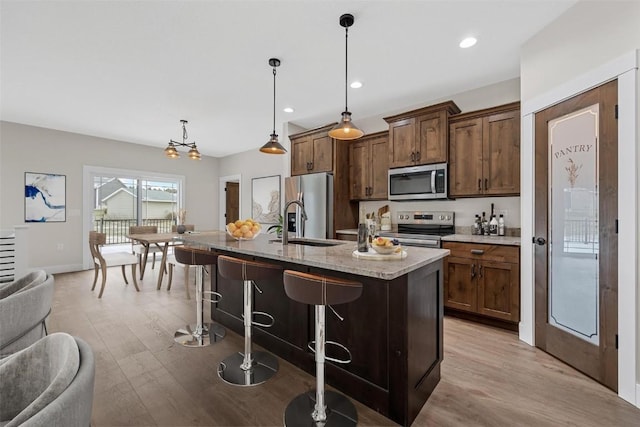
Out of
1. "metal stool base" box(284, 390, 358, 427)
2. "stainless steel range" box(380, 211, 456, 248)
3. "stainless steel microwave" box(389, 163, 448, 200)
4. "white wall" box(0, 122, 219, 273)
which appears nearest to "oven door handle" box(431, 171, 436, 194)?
"stainless steel microwave" box(389, 163, 448, 200)

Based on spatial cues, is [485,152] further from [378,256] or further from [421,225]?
[378,256]

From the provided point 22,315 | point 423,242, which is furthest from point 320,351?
point 423,242

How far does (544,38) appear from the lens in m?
2.44

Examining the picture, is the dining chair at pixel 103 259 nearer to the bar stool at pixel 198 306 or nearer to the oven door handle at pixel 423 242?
the bar stool at pixel 198 306

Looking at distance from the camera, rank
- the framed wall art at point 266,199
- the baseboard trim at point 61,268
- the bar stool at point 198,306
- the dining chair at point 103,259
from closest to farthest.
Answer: the bar stool at point 198,306
the dining chair at point 103,259
the baseboard trim at point 61,268
the framed wall art at point 266,199

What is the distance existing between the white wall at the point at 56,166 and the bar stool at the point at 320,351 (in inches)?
233

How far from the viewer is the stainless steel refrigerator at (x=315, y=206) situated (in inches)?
168

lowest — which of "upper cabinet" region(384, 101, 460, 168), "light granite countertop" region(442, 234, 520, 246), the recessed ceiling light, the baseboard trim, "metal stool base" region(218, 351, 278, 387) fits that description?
"metal stool base" region(218, 351, 278, 387)

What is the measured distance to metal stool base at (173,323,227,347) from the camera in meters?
2.53

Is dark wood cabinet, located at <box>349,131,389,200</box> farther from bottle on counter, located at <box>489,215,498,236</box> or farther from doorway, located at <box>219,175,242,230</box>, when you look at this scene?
doorway, located at <box>219,175,242,230</box>

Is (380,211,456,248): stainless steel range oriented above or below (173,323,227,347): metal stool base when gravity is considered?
above

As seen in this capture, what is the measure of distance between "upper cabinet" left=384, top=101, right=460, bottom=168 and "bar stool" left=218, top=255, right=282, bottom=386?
2.46 meters

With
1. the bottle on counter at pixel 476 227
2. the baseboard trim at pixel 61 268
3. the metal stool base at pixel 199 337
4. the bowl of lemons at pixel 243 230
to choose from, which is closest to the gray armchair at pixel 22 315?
the metal stool base at pixel 199 337

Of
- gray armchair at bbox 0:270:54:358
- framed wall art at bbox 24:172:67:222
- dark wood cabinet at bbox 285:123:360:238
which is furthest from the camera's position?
framed wall art at bbox 24:172:67:222
